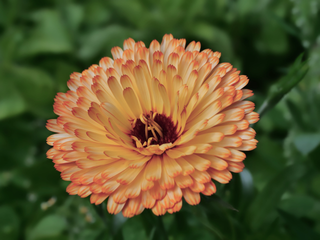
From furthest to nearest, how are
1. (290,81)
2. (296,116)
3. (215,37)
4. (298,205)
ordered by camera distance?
(215,37)
(296,116)
(298,205)
(290,81)

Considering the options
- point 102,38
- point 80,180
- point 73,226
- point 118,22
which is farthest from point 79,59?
point 80,180

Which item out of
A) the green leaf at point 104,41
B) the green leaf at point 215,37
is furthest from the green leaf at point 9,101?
the green leaf at point 215,37

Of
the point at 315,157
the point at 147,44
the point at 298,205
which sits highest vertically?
the point at 147,44

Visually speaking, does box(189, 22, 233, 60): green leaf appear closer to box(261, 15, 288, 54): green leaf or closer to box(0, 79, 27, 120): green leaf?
box(261, 15, 288, 54): green leaf

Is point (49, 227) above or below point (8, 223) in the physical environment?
below

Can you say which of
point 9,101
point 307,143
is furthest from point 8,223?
point 307,143

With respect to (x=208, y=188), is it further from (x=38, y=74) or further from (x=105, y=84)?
(x=38, y=74)

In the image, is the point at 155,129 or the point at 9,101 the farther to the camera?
the point at 9,101

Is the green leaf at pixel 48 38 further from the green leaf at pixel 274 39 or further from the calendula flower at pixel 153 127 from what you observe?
the green leaf at pixel 274 39

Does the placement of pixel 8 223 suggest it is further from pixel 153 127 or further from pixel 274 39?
pixel 274 39
